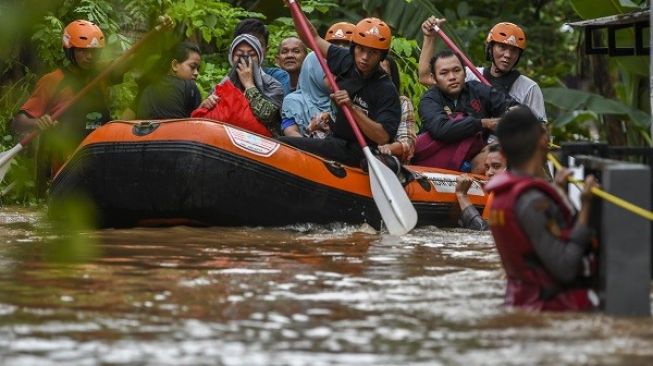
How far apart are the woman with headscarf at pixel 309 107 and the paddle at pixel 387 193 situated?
0.51 m

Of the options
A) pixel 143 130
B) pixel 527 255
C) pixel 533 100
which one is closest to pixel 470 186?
pixel 533 100

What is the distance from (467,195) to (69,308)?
5.55 metres

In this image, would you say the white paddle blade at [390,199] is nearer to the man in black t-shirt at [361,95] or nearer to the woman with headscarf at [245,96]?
the man in black t-shirt at [361,95]

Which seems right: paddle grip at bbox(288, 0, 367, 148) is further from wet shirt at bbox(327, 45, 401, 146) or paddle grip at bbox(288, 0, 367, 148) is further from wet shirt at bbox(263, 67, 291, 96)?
wet shirt at bbox(263, 67, 291, 96)

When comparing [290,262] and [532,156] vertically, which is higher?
[532,156]

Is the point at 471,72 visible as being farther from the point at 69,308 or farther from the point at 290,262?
the point at 69,308

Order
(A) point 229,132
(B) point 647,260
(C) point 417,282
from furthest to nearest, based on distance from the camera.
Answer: (A) point 229,132 < (C) point 417,282 < (B) point 647,260

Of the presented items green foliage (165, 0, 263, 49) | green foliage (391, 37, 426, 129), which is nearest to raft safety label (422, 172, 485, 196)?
green foliage (165, 0, 263, 49)

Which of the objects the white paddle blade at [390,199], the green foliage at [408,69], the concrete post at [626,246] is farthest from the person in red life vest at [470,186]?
the concrete post at [626,246]

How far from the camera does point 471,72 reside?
12008 millimetres

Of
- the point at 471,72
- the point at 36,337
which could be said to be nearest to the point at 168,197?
the point at 471,72

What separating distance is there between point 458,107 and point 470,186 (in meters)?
0.67

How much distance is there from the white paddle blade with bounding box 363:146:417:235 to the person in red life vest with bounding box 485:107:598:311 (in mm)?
3968

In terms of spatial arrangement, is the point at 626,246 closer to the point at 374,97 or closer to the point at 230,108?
the point at 374,97
